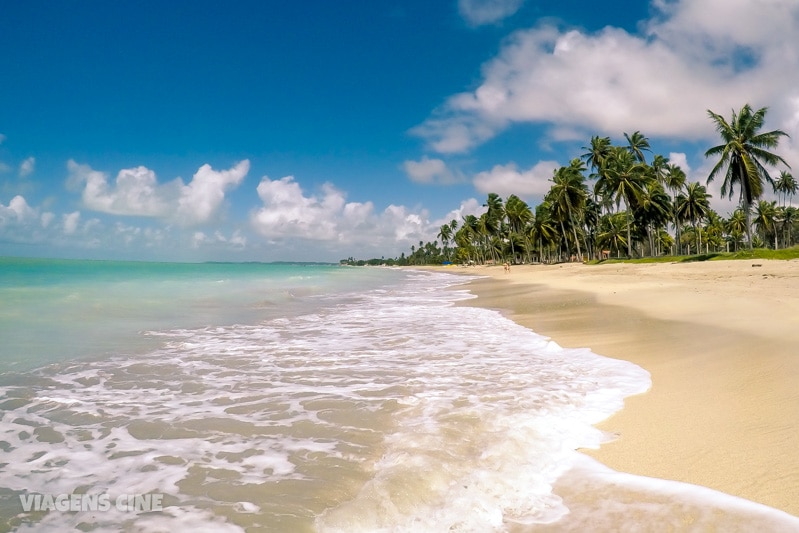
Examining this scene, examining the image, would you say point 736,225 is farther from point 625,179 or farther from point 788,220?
point 625,179

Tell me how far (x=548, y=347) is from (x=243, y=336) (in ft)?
23.2

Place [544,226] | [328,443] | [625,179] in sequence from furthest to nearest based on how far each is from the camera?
[544,226]
[625,179]
[328,443]

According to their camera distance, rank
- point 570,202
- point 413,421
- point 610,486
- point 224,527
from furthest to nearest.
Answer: point 570,202, point 413,421, point 610,486, point 224,527

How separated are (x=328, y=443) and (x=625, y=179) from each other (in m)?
53.5

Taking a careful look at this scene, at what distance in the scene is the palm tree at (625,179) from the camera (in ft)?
162

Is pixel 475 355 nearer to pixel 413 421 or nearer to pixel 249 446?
pixel 413 421

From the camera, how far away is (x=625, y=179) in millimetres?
49281

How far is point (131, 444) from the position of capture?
14.2 ft

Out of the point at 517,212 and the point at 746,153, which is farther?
the point at 517,212

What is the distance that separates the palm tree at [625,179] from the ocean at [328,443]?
47.7 meters

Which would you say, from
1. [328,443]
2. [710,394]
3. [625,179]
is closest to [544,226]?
[625,179]

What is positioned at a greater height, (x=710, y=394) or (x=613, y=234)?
(x=613, y=234)

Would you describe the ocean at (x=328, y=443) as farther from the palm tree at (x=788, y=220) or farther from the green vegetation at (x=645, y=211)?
the palm tree at (x=788, y=220)

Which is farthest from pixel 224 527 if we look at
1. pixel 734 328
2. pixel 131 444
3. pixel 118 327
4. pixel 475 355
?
pixel 118 327
